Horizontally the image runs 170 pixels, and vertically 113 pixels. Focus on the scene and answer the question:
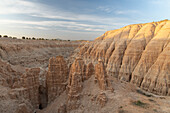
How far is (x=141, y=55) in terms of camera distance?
3481 cm

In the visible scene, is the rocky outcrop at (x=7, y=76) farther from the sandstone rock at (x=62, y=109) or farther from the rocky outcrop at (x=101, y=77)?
the rocky outcrop at (x=101, y=77)

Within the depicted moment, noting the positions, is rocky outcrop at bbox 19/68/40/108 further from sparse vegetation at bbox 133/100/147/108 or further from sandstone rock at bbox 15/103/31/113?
sparse vegetation at bbox 133/100/147/108

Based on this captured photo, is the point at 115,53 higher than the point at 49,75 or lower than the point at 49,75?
higher

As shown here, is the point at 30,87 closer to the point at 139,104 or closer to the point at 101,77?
the point at 101,77

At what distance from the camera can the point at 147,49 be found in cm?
3316

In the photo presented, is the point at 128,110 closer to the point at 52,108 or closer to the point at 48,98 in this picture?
the point at 52,108

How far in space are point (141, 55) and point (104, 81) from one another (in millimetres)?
22033

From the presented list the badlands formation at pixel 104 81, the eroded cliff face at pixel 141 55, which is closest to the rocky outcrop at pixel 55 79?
the badlands formation at pixel 104 81

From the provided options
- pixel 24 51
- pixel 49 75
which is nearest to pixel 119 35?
pixel 49 75

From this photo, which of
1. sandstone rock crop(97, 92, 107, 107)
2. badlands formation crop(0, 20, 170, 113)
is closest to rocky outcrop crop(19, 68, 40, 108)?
badlands formation crop(0, 20, 170, 113)

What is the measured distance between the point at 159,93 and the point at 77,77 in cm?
1870

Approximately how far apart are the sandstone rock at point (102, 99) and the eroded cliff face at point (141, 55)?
17.0 m

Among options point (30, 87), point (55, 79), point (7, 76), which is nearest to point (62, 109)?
point (55, 79)

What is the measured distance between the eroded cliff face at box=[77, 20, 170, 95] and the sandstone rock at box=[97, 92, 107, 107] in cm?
1702
